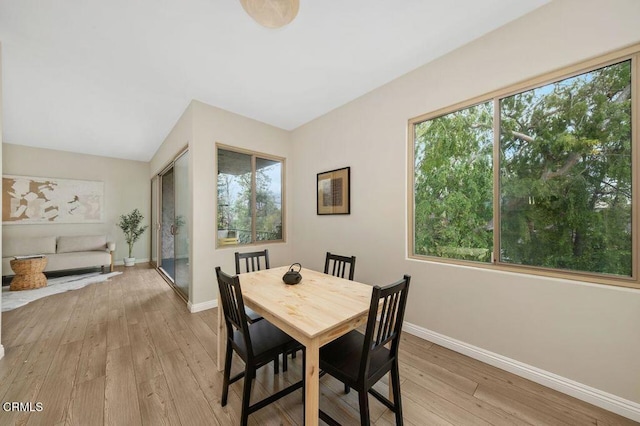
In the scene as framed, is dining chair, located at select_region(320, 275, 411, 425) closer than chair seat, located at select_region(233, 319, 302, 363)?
Yes

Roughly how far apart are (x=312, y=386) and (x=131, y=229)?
21.7ft

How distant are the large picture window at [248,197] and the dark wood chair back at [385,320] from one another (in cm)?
274

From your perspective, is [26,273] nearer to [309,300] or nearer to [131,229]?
[131,229]

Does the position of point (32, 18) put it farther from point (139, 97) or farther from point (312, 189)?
point (312, 189)

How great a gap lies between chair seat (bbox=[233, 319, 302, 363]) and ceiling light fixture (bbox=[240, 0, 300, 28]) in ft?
7.06

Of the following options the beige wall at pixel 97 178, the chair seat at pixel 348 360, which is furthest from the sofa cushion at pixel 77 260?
the chair seat at pixel 348 360

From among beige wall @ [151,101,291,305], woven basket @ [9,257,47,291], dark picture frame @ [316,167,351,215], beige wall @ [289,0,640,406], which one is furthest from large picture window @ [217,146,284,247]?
woven basket @ [9,257,47,291]

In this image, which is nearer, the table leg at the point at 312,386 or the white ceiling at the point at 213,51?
the table leg at the point at 312,386

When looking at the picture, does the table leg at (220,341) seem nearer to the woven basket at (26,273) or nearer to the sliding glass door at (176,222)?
the sliding glass door at (176,222)

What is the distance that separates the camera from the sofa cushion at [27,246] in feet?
14.6

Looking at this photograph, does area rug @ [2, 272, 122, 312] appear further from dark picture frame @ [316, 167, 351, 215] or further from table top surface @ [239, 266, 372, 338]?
dark picture frame @ [316, 167, 351, 215]

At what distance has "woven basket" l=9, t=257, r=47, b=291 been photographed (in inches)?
148

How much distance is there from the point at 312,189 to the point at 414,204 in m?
1.68

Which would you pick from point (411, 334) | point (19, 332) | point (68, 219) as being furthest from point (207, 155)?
point (68, 219)
